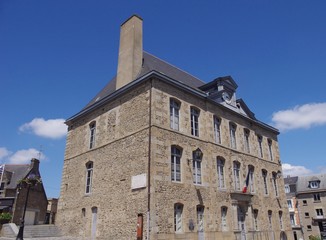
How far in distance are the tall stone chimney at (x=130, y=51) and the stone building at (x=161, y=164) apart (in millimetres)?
63

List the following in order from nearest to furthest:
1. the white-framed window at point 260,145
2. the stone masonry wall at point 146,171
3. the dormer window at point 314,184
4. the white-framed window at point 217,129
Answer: the stone masonry wall at point 146,171
the white-framed window at point 217,129
the white-framed window at point 260,145
the dormer window at point 314,184

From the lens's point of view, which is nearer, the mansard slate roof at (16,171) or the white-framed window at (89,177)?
the white-framed window at (89,177)

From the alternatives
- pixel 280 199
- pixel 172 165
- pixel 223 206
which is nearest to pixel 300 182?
pixel 280 199

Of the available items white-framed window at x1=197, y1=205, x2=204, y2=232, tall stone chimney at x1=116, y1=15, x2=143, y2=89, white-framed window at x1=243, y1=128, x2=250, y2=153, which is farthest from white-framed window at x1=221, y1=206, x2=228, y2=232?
tall stone chimney at x1=116, y1=15, x2=143, y2=89

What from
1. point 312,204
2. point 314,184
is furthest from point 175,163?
point 314,184

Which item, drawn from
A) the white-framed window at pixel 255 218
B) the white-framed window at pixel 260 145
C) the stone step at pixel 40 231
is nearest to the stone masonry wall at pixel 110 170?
the stone step at pixel 40 231

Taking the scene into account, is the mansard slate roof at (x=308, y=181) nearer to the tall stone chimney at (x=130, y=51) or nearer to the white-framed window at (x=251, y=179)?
the white-framed window at (x=251, y=179)

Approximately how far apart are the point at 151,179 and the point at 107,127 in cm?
496

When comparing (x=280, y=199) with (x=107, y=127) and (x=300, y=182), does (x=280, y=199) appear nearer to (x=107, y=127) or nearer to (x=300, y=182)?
(x=107, y=127)

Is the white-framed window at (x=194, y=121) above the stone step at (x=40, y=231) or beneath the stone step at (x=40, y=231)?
above

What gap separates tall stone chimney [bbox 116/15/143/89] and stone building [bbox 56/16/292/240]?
63mm

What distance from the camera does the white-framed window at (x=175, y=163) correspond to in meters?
13.4

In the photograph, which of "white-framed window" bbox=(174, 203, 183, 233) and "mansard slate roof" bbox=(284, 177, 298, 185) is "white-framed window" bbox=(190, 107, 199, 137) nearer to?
"white-framed window" bbox=(174, 203, 183, 233)

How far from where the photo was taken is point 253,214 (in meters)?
17.3
